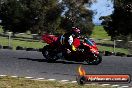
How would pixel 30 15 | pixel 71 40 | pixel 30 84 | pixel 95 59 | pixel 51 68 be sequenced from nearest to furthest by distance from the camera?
pixel 30 84 → pixel 51 68 → pixel 95 59 → pixel 71 40 → pixel 30 15

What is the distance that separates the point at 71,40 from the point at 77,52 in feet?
1.96

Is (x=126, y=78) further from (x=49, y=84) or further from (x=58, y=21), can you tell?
(x=58, y=21)

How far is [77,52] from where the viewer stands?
19.3 m

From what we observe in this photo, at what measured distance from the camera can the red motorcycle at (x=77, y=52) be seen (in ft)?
62.4

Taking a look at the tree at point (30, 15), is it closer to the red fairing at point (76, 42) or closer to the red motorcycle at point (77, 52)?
the red motorcycle at point (77, 52)

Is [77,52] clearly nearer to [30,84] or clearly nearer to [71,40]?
[71,40]

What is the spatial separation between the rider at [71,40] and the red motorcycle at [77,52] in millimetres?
166

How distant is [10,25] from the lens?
70.8 metres

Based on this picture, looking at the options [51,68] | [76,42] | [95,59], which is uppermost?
[76,42]

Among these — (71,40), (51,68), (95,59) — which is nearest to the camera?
(51,68)

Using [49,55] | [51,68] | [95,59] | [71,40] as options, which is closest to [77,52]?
[71,40]

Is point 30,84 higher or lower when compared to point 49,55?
higher

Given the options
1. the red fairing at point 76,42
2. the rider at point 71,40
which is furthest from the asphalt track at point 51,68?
the red fairing at point 76,42

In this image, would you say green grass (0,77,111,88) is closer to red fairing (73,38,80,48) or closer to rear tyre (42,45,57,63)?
red fairing (73,38,80,48)
